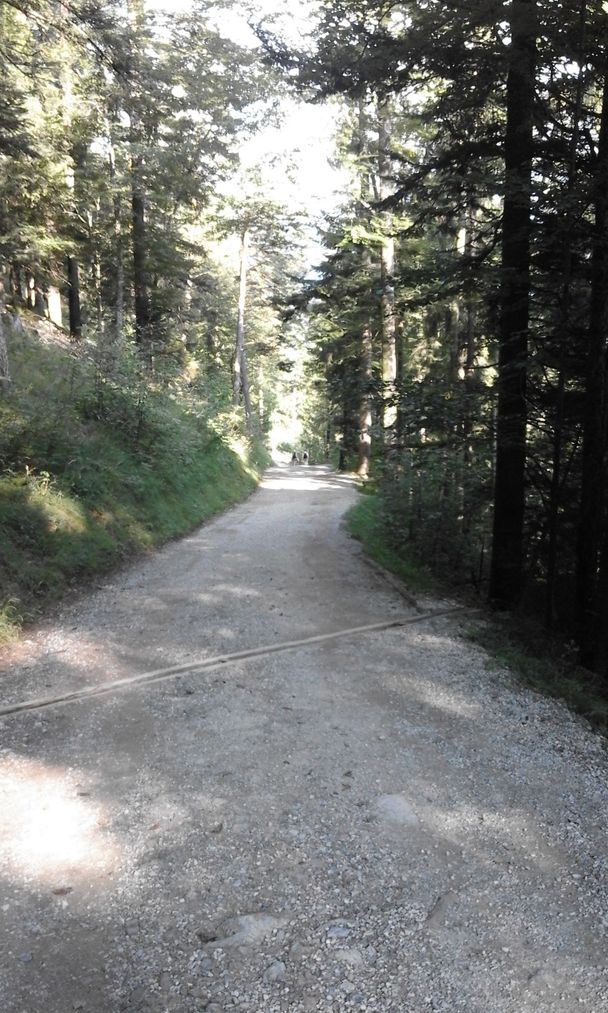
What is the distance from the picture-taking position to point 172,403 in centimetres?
1539

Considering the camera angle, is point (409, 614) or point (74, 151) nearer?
point (409, 614)

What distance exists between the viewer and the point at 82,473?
995cm

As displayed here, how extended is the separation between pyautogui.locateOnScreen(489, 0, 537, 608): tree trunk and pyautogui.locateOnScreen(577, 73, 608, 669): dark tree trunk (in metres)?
0.85

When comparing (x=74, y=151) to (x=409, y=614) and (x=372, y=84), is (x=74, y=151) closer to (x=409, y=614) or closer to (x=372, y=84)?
(x=372, y=84)

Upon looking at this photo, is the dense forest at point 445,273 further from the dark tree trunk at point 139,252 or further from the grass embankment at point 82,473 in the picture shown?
the dark tree trunk at point 139,252

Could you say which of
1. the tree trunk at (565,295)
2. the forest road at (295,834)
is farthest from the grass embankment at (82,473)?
the tree trunk at (565,295)

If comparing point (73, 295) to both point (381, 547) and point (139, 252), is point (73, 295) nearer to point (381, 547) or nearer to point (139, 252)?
point (139, 252)

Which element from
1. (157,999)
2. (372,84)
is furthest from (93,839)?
(372,84)

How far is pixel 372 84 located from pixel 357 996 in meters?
10.4

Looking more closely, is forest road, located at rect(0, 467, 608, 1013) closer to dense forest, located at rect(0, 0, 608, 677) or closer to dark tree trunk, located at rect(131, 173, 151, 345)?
dense forest, located at rect(0, 0, 608, 677)

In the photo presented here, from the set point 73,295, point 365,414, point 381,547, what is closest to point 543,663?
point 381,547

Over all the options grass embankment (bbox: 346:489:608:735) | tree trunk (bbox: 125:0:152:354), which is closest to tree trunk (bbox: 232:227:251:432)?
tree trunk (bbox: 125:0:152:354)

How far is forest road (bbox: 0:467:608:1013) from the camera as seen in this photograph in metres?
2.74

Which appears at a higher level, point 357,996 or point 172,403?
point 172,403
